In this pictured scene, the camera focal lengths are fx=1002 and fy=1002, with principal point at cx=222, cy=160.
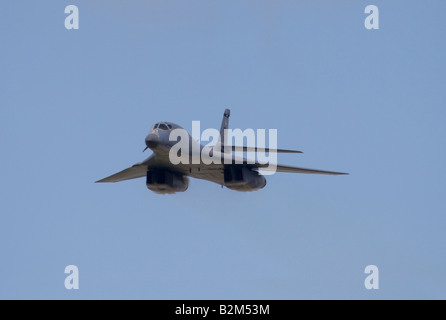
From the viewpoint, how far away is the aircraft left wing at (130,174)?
57.3m

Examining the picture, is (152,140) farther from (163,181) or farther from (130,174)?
(130,174)

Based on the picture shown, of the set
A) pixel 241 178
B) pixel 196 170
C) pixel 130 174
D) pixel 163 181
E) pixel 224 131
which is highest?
pixel 224 131

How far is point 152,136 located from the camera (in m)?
53.1

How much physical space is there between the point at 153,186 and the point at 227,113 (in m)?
10.8

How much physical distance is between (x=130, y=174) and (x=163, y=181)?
14.0 feet

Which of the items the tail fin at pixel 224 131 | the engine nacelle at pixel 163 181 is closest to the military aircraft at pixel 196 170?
the engine nacelle at pixel 163 181

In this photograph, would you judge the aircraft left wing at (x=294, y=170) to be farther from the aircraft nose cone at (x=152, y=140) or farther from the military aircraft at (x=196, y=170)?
Answer: the aircraft nose cone at (x=152, y=140)

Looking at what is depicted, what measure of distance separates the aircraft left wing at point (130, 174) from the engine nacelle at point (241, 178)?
483cm

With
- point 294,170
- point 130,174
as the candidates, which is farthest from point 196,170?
point 294,170

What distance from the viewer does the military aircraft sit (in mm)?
54094

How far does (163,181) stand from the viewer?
5647cm
